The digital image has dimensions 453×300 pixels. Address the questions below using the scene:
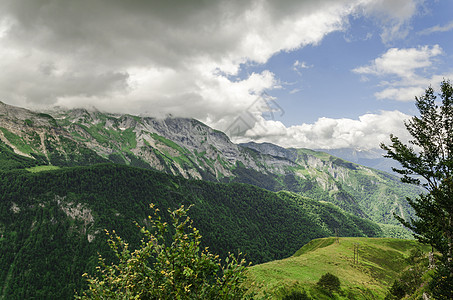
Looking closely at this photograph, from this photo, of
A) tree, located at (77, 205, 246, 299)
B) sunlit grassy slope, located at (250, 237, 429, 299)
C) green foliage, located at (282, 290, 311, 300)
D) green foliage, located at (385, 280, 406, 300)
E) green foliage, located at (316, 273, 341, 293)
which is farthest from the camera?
sunlit grassy slope, located at (250, 237, 429, 299)

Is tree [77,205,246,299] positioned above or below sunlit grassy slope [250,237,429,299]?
above

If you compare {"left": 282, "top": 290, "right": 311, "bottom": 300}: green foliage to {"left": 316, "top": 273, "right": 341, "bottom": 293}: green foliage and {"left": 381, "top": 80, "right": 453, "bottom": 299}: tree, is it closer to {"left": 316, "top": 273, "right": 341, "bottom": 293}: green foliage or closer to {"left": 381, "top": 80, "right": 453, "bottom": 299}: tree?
{"left": 316, "top": 273, "right": 341, "bottom": 293}: green foliage

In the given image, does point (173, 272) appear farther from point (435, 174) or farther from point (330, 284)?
point (330, 284)

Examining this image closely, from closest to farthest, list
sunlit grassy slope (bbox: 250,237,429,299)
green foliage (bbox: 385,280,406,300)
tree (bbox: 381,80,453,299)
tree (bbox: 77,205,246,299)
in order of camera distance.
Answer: tree (bbox: 77,205,246,299)
tree (bbox: 381,80,453,299)
green foliage (bbox: 385,280,406,300)
sunlit grassy slope (bbox: 250,237,429,299)

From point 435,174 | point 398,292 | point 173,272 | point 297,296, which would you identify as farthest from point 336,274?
point 173,272

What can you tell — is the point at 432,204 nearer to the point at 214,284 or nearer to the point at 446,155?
the point at 446,155

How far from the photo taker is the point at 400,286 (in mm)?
46344

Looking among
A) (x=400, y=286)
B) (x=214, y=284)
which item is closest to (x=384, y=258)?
(x=400, y=286)

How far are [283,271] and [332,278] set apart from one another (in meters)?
19.1

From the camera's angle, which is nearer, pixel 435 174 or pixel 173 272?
pixel 173 272

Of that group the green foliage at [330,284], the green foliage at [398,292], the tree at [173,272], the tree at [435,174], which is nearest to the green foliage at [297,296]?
the green foliage at [330,284]

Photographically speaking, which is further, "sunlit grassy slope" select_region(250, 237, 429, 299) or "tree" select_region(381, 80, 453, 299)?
"sunlit grassy slope" select_region(250, 237, 429, 299)

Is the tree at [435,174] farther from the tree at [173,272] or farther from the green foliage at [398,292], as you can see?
the green foliage at [398,292]

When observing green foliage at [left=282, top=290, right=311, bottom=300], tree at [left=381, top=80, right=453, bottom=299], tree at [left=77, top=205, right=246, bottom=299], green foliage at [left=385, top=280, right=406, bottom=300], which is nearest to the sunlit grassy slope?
green foliage at [left=282, top=290, right=311, bottom=300]
